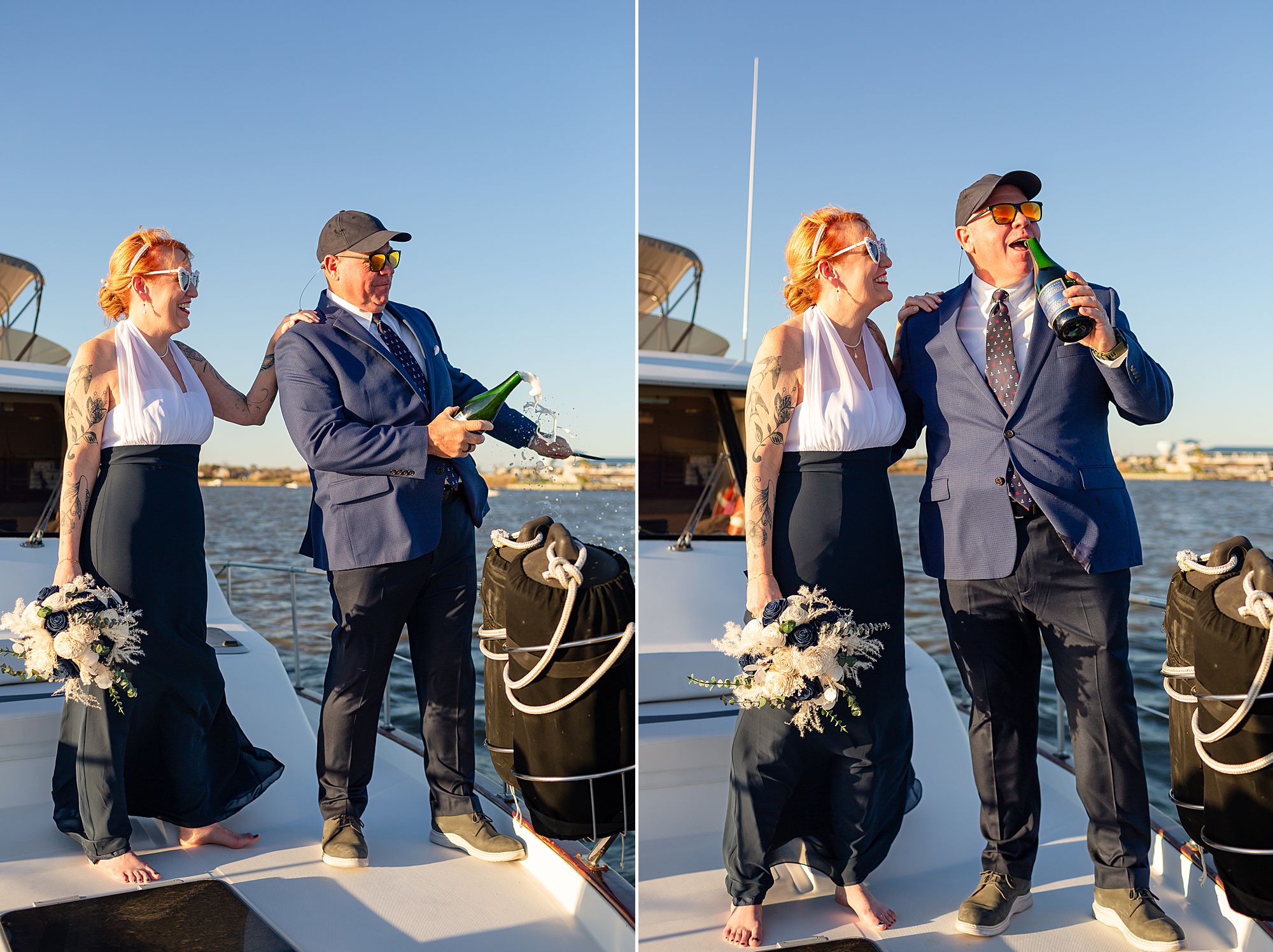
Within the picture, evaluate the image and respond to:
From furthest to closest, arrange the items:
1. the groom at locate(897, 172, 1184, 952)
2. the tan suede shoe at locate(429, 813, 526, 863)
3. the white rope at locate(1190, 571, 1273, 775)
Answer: the tan suede shoe at locate(429, 813, 526, 863) → the groom at locate(897, 172, 1184, 952) → the white rope at locate(1190, 571, 1273, 775)

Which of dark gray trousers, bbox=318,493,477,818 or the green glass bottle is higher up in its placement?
the green glass bottle

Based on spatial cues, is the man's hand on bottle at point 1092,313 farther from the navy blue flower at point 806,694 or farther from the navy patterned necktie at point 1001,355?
the navy blue flower at point 806,694

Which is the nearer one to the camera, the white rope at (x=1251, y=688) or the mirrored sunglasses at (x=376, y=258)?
the white rope at (x=1251, y=688)

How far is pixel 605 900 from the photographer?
235cm

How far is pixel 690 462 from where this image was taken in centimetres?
353

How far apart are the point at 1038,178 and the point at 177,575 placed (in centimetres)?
245

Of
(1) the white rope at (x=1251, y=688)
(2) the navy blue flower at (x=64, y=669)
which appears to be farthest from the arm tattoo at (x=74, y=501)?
(1) the white rope at (x=1251, y=688)

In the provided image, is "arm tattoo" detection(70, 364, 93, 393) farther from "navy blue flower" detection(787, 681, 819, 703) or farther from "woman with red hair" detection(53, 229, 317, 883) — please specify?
"navy blue flower" detection(787, 681, 819, 703)

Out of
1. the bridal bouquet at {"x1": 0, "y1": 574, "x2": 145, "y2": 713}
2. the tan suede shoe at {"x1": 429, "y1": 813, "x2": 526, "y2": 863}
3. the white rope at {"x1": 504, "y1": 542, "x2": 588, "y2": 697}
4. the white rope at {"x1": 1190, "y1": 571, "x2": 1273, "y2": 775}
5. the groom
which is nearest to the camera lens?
the white rope at {"x1": 1190, "y1": 571, "x2": 1273, "y2": 775}

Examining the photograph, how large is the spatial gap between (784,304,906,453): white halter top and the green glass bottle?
75 cm

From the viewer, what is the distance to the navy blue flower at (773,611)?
2.22 metres

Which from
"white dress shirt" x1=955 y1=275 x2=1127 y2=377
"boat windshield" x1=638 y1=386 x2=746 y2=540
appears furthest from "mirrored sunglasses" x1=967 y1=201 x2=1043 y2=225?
"boat windshield" x1=638 y1=386 x2=746 y2=540

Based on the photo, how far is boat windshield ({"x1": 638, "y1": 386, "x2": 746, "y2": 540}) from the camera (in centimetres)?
341

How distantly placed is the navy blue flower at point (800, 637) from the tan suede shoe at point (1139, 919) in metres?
0.96
